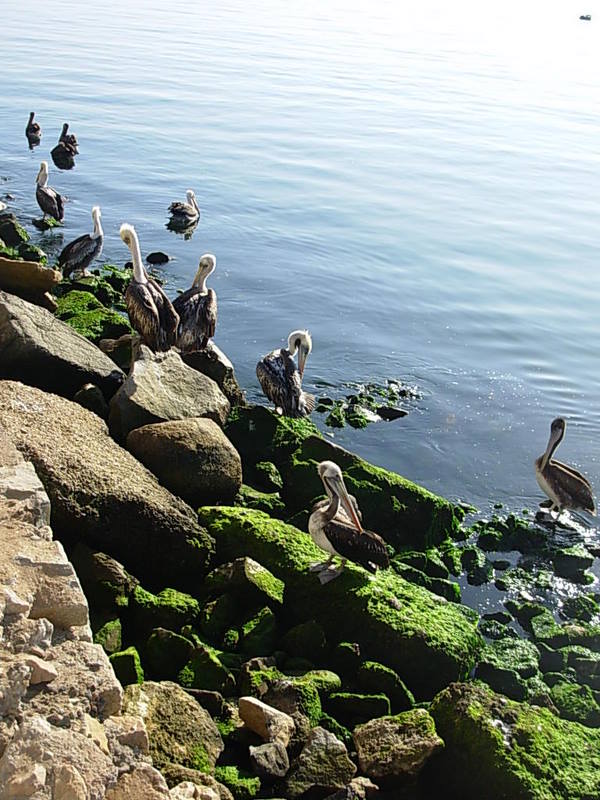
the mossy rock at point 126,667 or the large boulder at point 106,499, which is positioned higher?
the large boulder at point 106,499

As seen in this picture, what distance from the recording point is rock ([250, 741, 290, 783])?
22.4 ft

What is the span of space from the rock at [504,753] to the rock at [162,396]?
4.60 metres

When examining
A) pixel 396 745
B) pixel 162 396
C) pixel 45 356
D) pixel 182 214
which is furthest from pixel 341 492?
pixel 182 214

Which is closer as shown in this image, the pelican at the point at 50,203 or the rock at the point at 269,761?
the rock at the point at 269,761

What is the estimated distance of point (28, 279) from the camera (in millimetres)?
13922

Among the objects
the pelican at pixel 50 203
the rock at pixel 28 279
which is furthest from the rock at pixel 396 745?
the pelican at pixel 50 203

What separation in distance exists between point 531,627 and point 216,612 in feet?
11.8

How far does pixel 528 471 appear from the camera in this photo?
13781mm

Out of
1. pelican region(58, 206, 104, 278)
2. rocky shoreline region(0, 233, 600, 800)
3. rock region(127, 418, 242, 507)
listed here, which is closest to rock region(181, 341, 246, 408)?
rocky shoreline region(0, 233, 600, 800)

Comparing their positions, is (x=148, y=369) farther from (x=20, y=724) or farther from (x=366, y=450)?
(x=20, y=724)

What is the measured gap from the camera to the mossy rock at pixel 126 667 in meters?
7.26

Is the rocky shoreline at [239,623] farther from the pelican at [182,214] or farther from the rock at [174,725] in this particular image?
the pelican at [182,214]

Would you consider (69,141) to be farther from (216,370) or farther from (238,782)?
(238,782)

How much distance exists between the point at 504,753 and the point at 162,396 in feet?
18.4
